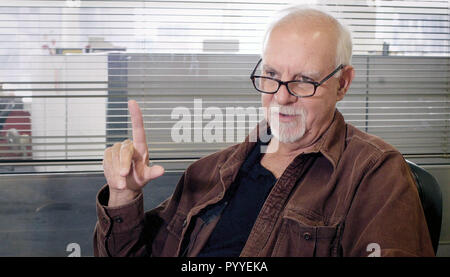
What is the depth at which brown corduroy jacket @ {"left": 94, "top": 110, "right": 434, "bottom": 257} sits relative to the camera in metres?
0.82

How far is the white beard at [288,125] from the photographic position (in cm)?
106

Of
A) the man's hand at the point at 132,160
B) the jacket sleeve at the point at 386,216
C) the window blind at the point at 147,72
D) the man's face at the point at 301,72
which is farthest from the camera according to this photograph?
the window blind at the point at 147,72

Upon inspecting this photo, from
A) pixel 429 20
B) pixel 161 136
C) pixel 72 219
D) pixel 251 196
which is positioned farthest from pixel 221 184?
pixel 429 20

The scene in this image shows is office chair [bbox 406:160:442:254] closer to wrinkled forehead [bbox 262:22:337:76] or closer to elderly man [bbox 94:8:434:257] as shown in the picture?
elderly man [bbox 94:8:434:257]

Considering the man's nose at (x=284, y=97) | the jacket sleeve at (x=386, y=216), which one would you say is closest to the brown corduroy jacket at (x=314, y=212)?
the jacket sleeve at (x=386, y=216)

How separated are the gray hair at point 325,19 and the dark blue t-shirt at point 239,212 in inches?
12.9

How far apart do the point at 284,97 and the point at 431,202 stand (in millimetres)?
423

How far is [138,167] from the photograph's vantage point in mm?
946

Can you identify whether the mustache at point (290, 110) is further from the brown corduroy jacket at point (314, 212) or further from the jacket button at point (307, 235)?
the jacket button at point (307, 235)

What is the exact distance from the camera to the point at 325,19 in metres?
1.03

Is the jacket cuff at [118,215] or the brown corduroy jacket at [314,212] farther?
the jacket cuff at [118,215]

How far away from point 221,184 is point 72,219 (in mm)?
1121

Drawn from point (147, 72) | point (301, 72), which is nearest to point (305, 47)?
point (301, 72)

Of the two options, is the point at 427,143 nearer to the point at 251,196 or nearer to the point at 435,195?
the point at 435,195
